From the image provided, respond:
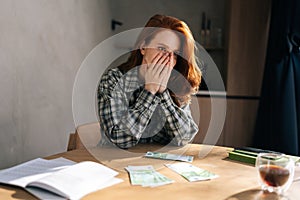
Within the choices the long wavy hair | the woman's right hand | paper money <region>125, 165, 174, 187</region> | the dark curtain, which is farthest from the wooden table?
the dark curtain

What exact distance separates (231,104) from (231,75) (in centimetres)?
24

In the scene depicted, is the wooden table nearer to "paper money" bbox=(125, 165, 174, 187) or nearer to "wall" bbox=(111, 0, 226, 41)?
"paper money" bbox=(125, 165, 174, 187)

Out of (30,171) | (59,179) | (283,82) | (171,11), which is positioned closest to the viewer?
(59,179)

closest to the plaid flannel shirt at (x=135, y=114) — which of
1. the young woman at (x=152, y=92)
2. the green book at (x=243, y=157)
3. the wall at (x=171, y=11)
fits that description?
the young woman at (x=152, y=92)

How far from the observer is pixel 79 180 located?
927 millimetres

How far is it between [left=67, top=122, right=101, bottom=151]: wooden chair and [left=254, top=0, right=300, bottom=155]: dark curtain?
4.95 ft

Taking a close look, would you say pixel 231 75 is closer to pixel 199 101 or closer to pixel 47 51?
pixel 199 101

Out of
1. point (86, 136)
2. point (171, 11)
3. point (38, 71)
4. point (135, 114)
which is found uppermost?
point (171, 11)

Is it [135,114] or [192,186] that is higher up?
[135,114]

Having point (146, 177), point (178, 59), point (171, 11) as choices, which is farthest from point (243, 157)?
point (171, 11)

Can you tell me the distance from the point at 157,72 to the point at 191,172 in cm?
50

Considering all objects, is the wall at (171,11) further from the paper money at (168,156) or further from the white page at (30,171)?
the white page at (30,171)

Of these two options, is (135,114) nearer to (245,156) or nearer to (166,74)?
(166,74)

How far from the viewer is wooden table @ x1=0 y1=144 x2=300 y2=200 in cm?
91
